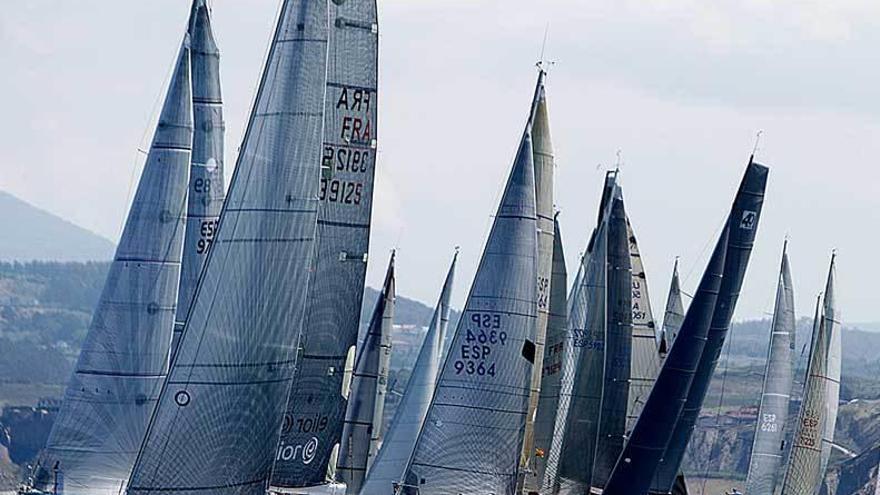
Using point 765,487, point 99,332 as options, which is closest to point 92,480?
point 99,332

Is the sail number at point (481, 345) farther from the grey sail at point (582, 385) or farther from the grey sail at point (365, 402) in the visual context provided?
the grey sail at point (582, 385)

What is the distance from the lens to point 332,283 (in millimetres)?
33625

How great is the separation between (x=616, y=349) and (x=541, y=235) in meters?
3.80

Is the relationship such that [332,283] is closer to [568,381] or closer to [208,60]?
[208,60]

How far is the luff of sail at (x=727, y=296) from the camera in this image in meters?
39.9

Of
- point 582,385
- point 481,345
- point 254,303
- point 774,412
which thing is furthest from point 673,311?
point 254,303

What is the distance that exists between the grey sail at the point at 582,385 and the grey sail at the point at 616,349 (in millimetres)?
225

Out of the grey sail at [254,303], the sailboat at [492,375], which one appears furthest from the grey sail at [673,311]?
the grey sail at [254,303]

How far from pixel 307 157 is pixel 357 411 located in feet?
50.6

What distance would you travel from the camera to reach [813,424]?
52.3 m

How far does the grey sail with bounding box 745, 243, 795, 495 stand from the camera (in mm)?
54156

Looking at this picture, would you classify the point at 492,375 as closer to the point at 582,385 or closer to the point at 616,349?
the point at 582,385

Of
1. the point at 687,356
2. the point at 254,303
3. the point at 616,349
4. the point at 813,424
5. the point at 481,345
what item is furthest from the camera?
the point at 813,424

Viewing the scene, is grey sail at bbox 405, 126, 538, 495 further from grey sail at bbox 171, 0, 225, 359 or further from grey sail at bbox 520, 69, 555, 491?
grey sail at bbox 171, 0, 225, 359
